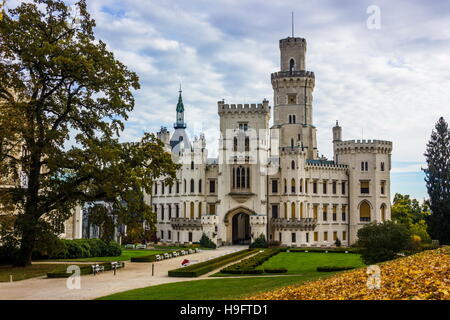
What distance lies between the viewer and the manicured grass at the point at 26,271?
26875 millimetres

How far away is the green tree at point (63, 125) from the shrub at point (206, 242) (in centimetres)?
2817

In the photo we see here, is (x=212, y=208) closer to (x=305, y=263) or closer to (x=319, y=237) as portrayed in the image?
(x=319, y=237)

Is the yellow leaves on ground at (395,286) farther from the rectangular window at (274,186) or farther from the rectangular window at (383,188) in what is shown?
the rectangular window at (383,188)

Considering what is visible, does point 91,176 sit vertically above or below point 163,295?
above

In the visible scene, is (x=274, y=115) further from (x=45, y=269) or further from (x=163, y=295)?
(x=163, y=295)

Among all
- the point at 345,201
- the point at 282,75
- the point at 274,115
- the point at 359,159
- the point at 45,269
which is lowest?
the point at 45,269

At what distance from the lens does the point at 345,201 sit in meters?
→ 69.1

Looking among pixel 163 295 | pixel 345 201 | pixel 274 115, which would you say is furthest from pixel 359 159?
pixel 163 295

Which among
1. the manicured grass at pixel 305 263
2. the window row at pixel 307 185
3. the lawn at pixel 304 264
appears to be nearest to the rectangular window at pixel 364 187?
the window row at pixel 307 185

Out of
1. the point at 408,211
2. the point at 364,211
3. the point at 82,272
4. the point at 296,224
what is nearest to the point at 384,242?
the point at 82,272

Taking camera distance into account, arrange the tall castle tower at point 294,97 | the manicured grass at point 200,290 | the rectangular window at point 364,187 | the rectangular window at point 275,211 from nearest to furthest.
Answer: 1. the manicured grass at point 200,290
2. the rectangular window at point 275,211
3. the rectangular window at point 364,187
4. the tall castle tower at point 294,97
